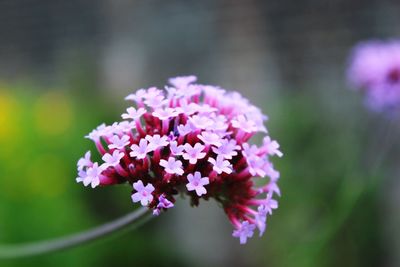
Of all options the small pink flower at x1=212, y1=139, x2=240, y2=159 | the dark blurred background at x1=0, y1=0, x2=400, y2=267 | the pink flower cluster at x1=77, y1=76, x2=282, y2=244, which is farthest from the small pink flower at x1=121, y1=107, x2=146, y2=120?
the dark blurred background at x1=0, y1=0, x2=400, y2=267

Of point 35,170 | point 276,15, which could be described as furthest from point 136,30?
point 35,170

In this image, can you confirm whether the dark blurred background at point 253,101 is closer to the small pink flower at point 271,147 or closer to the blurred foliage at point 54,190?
the blurred foliage at point 54,190

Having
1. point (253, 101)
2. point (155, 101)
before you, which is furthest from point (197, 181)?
point (253, 101)

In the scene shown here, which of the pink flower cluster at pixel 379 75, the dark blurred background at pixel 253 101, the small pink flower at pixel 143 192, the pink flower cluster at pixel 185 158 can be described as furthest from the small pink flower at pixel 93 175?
the pink flower cluster at pixel 379 75

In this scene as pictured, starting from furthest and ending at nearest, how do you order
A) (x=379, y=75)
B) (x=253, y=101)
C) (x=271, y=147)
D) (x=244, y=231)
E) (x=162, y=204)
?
(x=253, y=101), (x=379, y=75), (x=271, y=147), (x=244, y=231), (x=162, y=204)

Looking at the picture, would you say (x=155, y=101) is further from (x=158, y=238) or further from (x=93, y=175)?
(x=158, y=238)

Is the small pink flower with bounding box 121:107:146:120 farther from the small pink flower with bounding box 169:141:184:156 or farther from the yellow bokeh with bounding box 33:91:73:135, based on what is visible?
the yellow bokeh with bounding box 33:91:73:135

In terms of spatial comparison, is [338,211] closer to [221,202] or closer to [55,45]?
[221,202]
